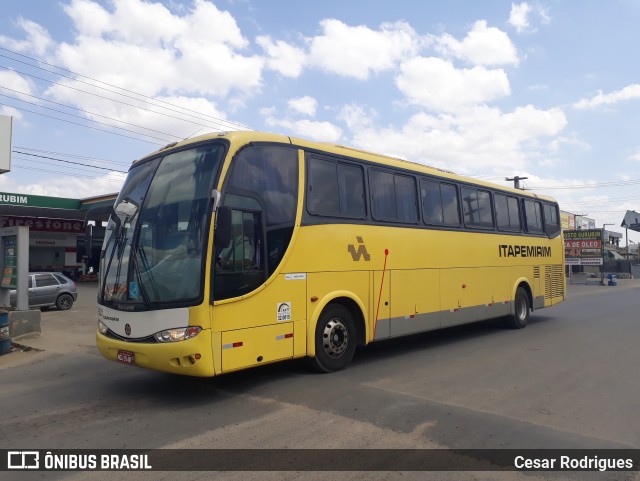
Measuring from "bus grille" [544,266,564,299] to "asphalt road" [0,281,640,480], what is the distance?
460 cm

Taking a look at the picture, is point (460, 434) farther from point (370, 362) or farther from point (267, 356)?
point (370, 362)

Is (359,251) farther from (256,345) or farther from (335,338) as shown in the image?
(256,345)

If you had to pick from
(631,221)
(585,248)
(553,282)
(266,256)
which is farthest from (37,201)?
(631,221)

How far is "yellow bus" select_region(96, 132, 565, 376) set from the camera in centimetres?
620

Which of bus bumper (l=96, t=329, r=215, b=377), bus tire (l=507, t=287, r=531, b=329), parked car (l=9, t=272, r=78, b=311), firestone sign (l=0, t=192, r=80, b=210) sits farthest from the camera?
firestone sign (l=0, t=192, r=80, b=210)

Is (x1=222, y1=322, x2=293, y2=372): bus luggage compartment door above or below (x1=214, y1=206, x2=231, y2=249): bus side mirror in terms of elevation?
below

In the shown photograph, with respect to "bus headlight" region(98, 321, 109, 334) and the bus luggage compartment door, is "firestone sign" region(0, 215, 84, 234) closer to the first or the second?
"bus headlight" region(98, 321, 109, 334)

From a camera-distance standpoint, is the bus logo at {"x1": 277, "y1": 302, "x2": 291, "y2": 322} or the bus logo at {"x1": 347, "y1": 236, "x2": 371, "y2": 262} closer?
the bus logo at {"x1": 277, "y1": 302, "x2": 291, "y2": 322}

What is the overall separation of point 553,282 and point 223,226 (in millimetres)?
12292

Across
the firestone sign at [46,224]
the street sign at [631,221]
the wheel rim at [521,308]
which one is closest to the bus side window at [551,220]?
the wheel rim at [521,308]

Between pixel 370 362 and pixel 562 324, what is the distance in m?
7.96

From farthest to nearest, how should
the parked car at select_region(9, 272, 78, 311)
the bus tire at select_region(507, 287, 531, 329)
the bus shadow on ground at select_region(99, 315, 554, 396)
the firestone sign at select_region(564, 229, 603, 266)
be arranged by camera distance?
the firestone sign at select_region(564, 229, 603, 266) → the parked car at select_region(9, 272, 78, 311) → the bus tire at select_region(507, 287, 531, 329) → the bus shadow on ground at select_region(99, 315, 554, 396)

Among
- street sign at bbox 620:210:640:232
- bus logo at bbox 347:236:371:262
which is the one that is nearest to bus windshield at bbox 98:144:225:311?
bus logo at bbox 347:236:371:262

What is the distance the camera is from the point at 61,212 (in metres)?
32.5
